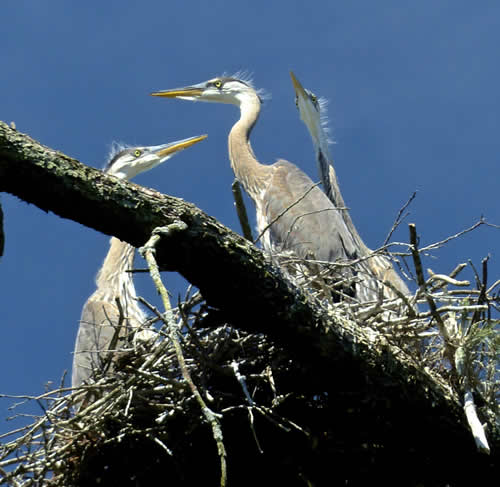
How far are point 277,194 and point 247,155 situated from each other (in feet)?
2.29

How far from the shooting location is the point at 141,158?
22.1 ft

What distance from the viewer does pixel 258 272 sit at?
2.44 m

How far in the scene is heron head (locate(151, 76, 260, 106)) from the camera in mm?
6805

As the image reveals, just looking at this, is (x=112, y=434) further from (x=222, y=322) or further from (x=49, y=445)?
(x=222, y=322)

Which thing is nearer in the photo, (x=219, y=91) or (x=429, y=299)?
(x=429, y=299)

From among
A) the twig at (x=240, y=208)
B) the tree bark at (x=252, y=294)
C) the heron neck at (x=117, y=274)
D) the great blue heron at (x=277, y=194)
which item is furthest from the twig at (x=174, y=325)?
the heron neck at (x=117, y=274)

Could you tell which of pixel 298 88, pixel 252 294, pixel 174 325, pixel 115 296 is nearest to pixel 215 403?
pixel 252 294

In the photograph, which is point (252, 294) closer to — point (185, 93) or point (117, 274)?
point (117, 274)

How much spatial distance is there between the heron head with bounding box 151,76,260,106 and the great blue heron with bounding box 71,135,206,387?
39 centimetres

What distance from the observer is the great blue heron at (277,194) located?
496 cm

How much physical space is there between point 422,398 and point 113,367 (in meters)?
1.10

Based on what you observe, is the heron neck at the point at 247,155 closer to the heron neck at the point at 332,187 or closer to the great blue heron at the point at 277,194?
the great blue heron at the point at 277,194

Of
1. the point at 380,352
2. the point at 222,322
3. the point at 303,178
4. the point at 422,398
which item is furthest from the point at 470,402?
the point at 303,178

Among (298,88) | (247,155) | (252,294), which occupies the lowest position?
(252,294)
